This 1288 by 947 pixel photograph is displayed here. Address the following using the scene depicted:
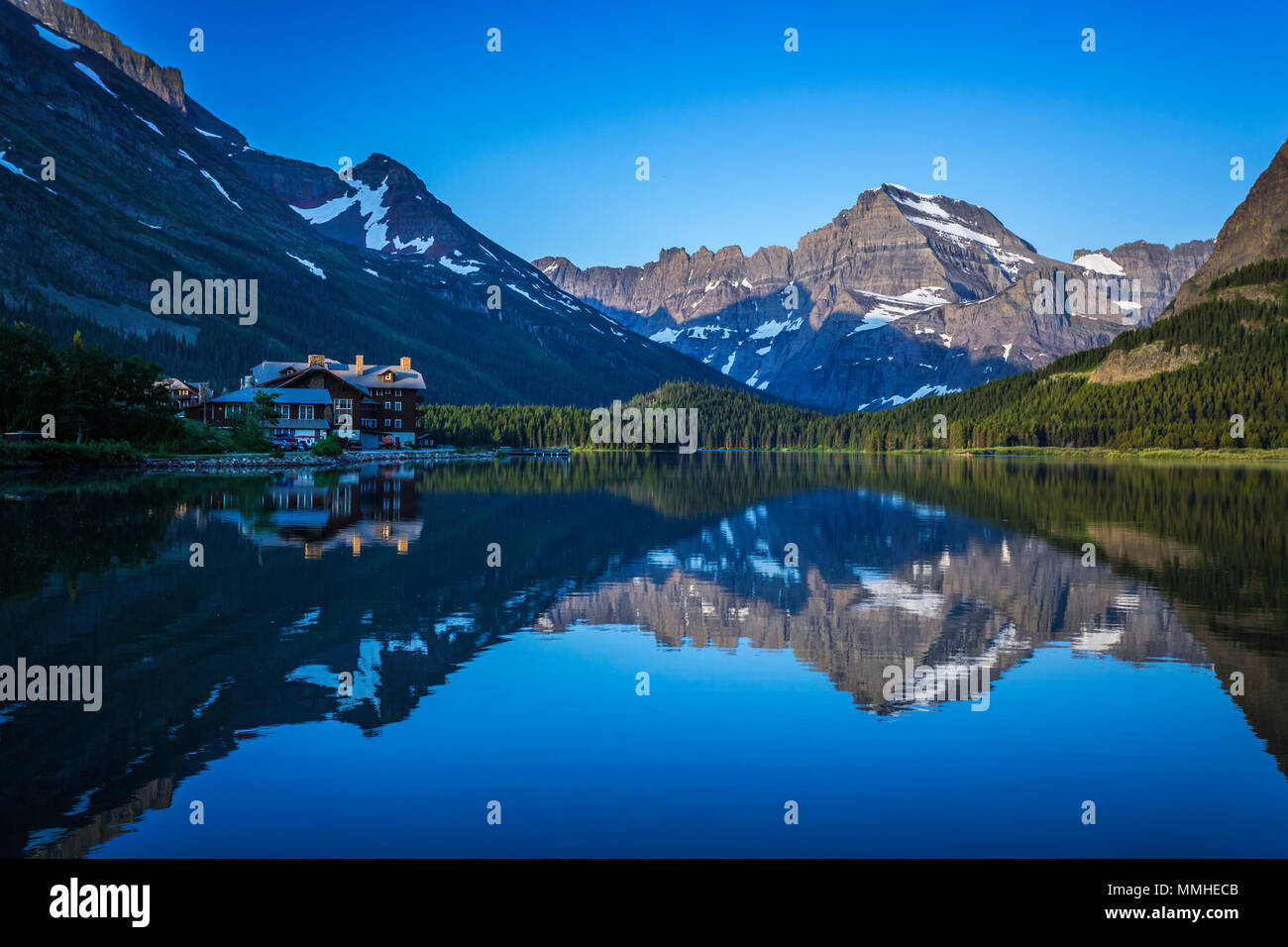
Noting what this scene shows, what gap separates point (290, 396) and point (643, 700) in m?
141

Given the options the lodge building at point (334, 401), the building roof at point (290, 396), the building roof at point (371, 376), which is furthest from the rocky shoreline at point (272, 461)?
the building roof at point (371, 376)

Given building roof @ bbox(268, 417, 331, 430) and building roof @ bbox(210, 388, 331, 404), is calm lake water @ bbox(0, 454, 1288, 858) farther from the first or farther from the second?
building roof @ bbox(210, 388, 331, 404)

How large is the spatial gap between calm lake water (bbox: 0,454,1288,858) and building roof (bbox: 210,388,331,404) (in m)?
111

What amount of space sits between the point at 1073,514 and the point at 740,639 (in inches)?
1602

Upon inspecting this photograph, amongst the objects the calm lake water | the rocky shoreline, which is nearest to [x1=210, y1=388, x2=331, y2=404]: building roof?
the rocky shoreline

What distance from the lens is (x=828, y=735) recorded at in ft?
51.3

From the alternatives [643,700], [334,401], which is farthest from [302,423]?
[643,700]

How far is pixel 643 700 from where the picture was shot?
17.8 m

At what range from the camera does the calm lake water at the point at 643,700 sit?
12.0 meters

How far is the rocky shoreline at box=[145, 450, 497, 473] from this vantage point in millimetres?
101875

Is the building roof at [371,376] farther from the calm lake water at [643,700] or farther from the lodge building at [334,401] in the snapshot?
the calm lake water at [643,700]

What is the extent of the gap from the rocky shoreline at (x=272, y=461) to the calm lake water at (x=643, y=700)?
65.7m

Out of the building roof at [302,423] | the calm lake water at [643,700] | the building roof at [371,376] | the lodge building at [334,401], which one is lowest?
the calm lake water at [643,700]

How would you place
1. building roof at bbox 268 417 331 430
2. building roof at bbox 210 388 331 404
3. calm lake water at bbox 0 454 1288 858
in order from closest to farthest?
calm lake water at bbox 0 454 1288 858
building roof at bbox 210 388 331 404
building roof at bbox 268 417 331 430
